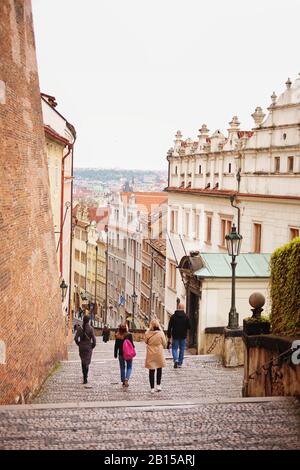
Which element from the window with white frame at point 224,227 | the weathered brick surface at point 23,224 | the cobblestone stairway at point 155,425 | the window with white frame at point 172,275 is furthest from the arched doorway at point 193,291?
the window with white frame at point 172,275

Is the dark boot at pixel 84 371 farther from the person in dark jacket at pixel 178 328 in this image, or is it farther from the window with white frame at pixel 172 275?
the window with white frame at pixel 172 275

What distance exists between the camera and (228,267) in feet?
75.1

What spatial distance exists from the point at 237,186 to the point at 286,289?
22680 millimetres

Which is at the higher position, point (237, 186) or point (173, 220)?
point (237, 186)

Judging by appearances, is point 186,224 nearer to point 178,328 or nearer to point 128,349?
point 178,328

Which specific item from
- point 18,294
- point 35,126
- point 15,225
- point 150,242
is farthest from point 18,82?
point 150,242

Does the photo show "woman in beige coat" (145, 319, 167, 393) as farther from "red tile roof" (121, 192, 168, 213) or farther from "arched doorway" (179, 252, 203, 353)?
"red tile roof" (121, 192, 168, 213)

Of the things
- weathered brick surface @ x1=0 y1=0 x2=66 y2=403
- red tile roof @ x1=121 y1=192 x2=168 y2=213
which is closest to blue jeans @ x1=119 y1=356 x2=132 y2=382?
weathered brick surface @ x1=0 y1=0 x2=66 y2=403

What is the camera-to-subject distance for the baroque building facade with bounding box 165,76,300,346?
2891 cm

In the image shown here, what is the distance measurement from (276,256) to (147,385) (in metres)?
3.88

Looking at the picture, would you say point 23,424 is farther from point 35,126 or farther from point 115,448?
point 35,126

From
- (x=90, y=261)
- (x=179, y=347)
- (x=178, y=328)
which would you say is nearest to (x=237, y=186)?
(x=179, y=347)

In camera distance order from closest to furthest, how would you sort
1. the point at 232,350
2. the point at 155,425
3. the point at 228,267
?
the point at 155,425 → the point at 232,350 → the point at 228,267

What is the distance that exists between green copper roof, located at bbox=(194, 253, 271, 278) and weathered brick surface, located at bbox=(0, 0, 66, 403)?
6.47 meters
